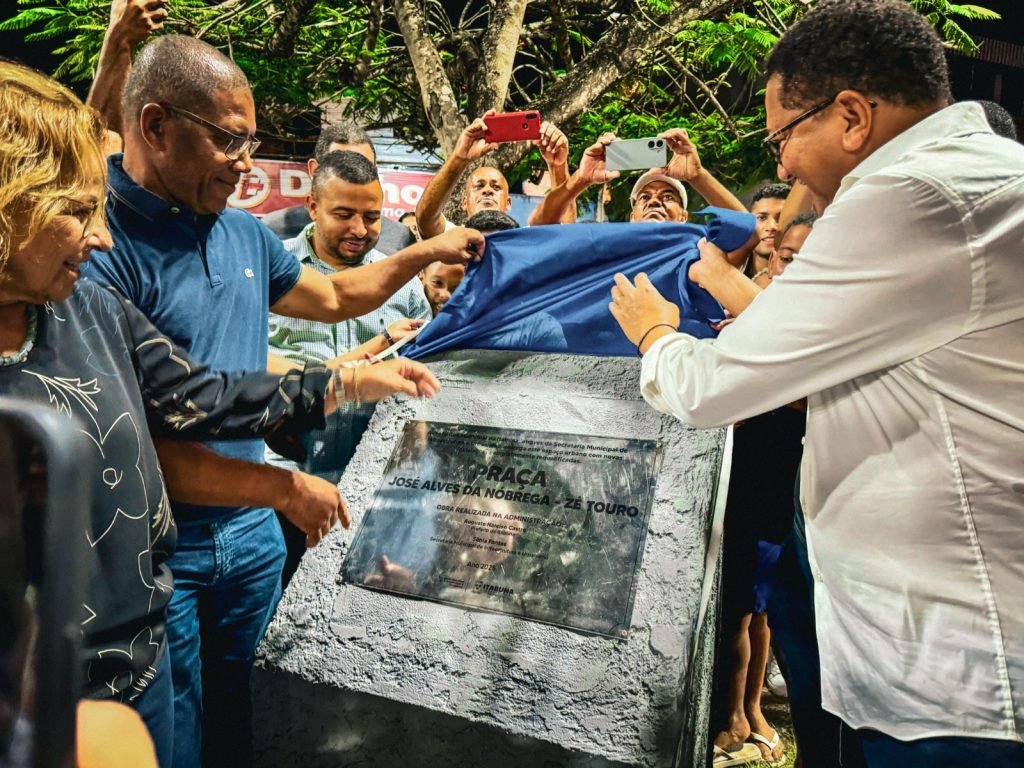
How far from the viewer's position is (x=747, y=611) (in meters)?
2.94

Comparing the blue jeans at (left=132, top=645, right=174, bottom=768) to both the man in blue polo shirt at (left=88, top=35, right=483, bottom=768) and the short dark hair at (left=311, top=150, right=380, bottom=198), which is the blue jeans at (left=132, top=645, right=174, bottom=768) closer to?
the man in blue polo shirt at (left=88, top=35, right=483, bottom=768)

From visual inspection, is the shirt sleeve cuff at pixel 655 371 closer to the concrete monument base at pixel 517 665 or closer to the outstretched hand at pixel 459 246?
the concrete monument base at pixel 517 665

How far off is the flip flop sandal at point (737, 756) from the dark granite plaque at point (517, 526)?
1.45 m

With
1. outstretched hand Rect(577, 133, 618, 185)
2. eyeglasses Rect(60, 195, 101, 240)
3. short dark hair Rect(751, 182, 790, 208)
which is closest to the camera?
eyeglasses Rect(60, 195, 101, 240)

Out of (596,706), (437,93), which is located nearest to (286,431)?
(596,706)

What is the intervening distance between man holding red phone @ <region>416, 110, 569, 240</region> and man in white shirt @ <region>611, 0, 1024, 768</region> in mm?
1707

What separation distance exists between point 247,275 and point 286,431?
600mm

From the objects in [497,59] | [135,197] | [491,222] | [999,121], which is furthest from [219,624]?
[497,59]

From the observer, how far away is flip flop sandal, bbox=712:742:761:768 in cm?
284

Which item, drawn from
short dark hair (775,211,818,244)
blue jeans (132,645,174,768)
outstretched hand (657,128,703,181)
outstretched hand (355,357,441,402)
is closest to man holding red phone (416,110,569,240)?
outstretched hand (657,128,703,181)

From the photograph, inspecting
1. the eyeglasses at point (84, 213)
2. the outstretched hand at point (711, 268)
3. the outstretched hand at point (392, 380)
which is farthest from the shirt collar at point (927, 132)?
the eyeglasses at point (84, 213)

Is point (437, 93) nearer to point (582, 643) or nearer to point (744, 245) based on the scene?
point (744, 245)

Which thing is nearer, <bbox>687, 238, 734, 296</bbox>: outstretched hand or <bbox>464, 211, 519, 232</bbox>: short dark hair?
<bbox>687, 238, 734, 296</bbox>: outstretched hand

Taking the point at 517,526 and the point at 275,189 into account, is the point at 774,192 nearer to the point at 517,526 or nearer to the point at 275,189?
the point at 517,526
